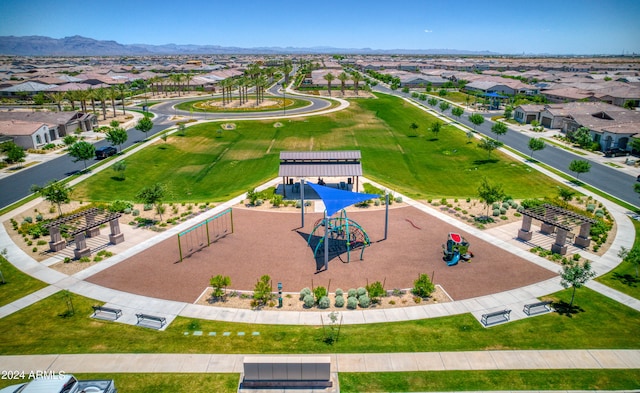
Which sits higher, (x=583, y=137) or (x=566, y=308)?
(x=583, y=137)

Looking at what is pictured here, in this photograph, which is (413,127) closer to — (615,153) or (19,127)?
(615,153)

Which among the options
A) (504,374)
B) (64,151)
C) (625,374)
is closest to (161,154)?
(64,151)

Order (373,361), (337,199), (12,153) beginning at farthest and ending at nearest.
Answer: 1. (12,153)
2. (337,199)
3. (373,361)

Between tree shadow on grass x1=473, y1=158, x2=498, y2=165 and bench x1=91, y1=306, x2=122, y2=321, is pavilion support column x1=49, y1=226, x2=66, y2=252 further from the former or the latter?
tree shadow on grass x1=473, y1=158, x2=498, y2=165

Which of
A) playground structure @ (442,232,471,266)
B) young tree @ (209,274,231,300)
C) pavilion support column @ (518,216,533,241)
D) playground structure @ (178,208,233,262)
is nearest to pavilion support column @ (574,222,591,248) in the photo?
pavilion support column @ (518,216,533,241)

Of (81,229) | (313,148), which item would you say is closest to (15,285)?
(81,229)

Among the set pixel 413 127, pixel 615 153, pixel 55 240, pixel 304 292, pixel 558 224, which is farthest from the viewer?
pixel 413 127
